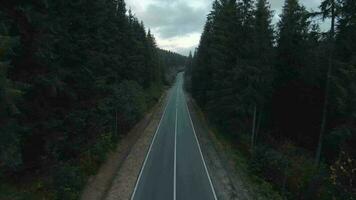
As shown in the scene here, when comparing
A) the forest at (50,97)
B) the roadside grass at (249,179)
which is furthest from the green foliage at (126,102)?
the roadside grass at (249,179)

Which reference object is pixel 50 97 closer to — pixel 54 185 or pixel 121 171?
pixel 54 185

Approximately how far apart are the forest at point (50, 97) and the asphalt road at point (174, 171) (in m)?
3.40

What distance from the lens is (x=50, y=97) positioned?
18078mm

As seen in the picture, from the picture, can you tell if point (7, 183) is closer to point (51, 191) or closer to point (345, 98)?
point (51, 191)

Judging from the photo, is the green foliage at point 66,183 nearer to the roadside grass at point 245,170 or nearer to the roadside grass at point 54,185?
the roadside grass at point 54,185

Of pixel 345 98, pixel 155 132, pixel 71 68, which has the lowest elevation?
pixel 155 132

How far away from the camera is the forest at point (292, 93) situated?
1988 centimetres

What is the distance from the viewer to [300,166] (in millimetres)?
22406

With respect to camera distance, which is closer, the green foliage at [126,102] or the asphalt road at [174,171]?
the asphalt road at [174,171]

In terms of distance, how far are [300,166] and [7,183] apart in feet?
54.6

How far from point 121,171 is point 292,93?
55.5 ft

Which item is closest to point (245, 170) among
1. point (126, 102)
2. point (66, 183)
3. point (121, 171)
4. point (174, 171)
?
point (174, 171)

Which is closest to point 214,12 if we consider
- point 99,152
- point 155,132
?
point 155,132

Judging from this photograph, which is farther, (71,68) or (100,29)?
(100,29)
